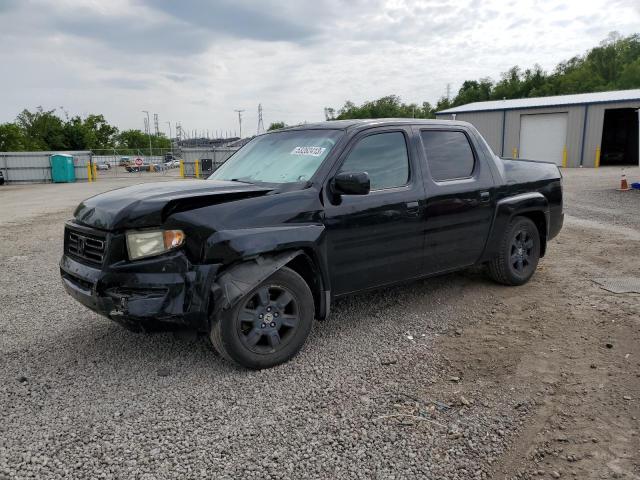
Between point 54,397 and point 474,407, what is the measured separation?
2.67 m

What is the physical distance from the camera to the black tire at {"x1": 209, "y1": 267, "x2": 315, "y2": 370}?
3.32 meters

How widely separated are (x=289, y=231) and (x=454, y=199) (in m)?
1.85

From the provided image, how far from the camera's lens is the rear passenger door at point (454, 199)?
14.6 ft

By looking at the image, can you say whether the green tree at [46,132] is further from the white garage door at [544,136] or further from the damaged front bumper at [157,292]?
the damaged front bumper at [157,292]

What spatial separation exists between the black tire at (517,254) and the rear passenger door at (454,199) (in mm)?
391

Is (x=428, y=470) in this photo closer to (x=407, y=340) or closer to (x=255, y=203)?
(x=407, y=340)

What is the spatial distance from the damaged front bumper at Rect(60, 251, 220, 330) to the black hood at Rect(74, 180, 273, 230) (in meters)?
0.28

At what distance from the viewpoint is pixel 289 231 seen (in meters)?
3.47

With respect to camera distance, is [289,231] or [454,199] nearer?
[289,231]

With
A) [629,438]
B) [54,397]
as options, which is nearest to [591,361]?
[629,438]

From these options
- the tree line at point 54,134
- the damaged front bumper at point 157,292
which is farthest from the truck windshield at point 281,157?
the tree line at point 54,134

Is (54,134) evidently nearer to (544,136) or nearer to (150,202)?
(544,136)

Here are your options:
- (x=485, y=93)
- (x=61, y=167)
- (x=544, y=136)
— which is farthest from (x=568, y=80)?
(x=61, y=167)

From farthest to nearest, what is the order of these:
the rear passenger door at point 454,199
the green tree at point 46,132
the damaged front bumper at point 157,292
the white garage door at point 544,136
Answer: the green tree at point 46,132 < the white garage door at point 544,136 < the rear passenger door at point 454,199 < the damaged front bumper at point 157,292
